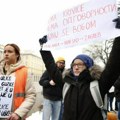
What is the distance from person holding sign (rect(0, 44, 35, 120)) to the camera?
4098 millimetres

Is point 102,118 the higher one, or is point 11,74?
point 11,74

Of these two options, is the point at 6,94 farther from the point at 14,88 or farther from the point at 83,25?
the point at 83,25

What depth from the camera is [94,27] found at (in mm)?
3760

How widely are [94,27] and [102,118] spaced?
0.90 m

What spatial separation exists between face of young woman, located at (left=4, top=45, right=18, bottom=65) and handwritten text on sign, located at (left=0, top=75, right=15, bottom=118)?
18 cm

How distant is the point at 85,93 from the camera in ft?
12.0

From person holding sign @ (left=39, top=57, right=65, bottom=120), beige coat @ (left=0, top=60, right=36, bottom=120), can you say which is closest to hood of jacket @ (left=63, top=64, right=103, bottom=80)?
beige coat @ (left=0, top=60, right=36, bottom=120)

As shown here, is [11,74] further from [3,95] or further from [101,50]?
[101,50]

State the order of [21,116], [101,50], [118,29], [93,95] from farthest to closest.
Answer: [101,50], [21,116], [93,95], [118,29]

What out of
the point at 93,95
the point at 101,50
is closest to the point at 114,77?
the point at 93,95

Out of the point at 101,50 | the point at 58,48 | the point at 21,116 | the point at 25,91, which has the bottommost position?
the point at 21,116

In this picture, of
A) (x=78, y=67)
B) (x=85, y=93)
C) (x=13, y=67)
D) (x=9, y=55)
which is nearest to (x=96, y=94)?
(x=85, y=93)

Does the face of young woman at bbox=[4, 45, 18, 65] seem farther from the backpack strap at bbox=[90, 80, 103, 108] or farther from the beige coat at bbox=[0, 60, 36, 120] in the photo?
the backpack strap at bbox=[90, 80, 103, 108]

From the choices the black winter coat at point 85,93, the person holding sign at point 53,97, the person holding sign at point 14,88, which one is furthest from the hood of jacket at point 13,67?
the person holding sign at point 53,97
